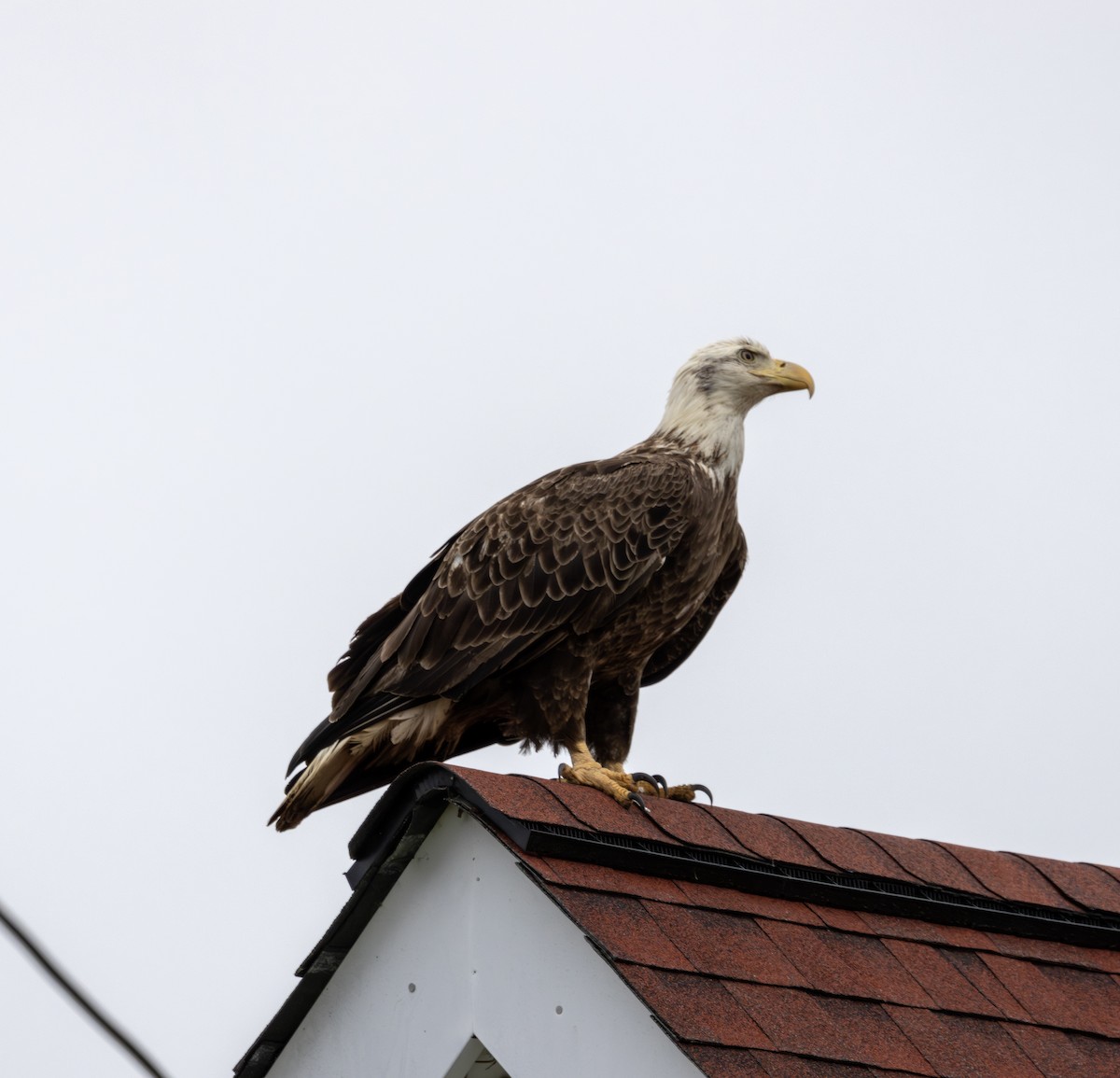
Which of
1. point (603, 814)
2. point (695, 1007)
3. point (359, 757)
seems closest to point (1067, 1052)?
point (695, 1007)

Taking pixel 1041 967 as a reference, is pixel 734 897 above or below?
below

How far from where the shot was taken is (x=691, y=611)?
6.56 meters

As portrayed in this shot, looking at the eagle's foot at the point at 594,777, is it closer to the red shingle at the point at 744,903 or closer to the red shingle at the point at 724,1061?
the red shingle at the point at 744,903

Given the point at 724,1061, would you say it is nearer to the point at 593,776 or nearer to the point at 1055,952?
the point at 1055,952

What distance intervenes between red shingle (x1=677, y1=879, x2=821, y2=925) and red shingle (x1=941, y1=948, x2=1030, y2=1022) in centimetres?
37

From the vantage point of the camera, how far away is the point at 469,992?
3736mm

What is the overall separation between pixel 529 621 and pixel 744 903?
2.25 metres

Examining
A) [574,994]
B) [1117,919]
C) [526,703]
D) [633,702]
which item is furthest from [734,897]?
[633,702]

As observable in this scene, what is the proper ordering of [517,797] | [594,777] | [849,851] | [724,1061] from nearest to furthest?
1. [724,1061]
2. [517,797]
3. [849,851]
4. [594,777]

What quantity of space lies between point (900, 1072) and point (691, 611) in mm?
3133

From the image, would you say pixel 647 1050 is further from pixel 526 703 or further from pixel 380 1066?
pixel 526 703

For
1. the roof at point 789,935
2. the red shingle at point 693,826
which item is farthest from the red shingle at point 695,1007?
the red shingle at point 693,826

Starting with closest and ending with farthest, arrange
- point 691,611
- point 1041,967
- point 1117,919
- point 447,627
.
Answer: point 1041,967 → point 1117,919 → point 447,627 → point 691,611

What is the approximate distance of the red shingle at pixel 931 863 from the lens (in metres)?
4.50
